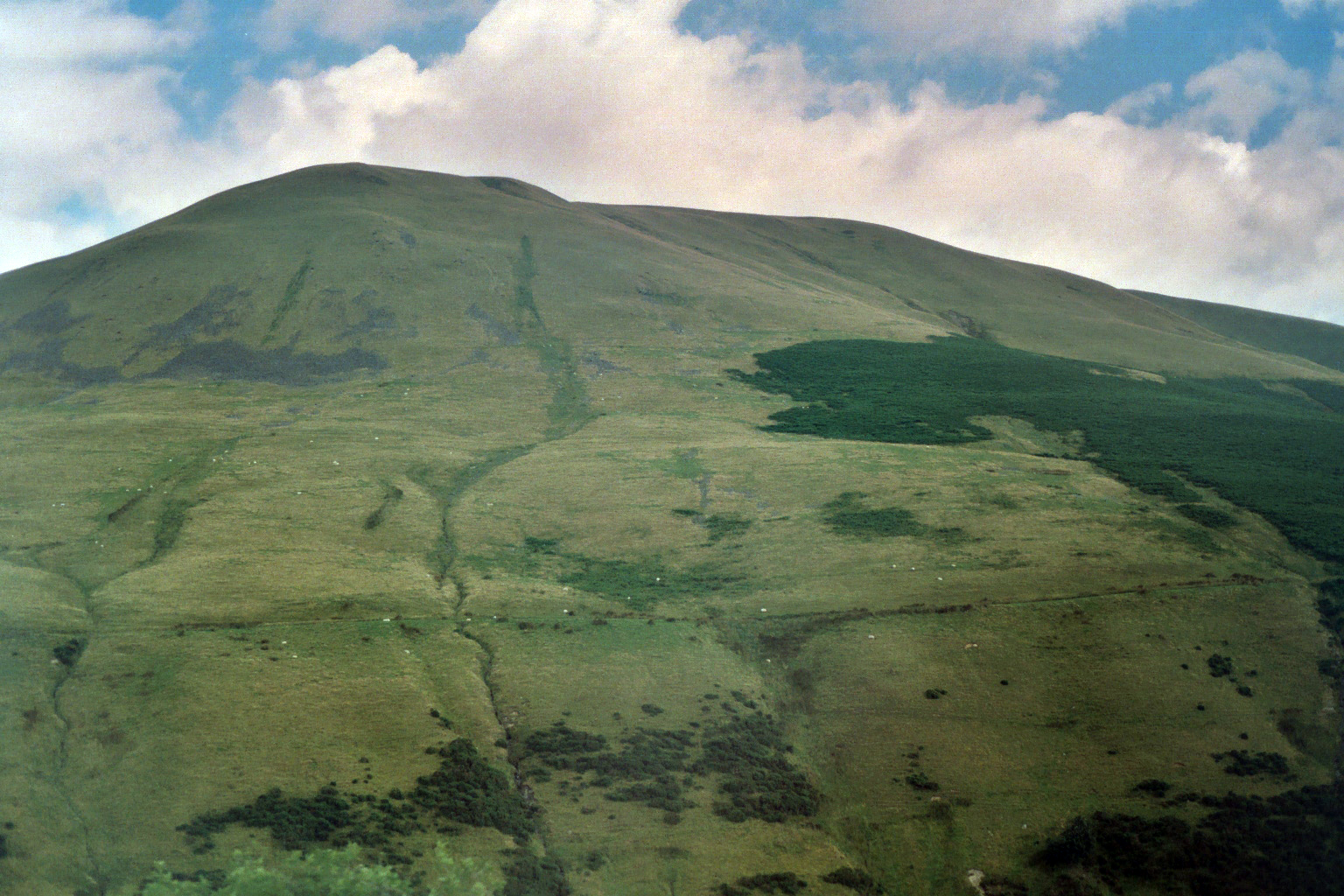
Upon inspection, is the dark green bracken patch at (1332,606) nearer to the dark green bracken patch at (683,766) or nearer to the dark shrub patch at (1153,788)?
the dark shrub patch at (1153,788)

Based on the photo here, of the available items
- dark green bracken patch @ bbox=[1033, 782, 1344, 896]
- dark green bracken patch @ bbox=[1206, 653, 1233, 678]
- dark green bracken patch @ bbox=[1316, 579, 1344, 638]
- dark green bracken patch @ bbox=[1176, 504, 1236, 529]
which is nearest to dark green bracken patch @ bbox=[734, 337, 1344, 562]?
dark green bracken patch @ bbox=[1176, 504, 1236, 529]

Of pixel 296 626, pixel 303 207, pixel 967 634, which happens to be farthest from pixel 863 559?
pixel 303 207

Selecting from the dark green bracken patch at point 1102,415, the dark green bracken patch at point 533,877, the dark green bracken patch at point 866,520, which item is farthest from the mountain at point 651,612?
the dark green bracken patch at point 1102,415

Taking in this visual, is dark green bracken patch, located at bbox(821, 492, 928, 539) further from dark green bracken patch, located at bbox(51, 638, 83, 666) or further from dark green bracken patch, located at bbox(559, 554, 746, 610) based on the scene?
dark green bracken patch, located at bbox(51, 638, 83, 666)

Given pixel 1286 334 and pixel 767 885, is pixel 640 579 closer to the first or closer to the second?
pixel 767 885

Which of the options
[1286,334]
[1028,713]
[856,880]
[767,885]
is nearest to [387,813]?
[767,885]
